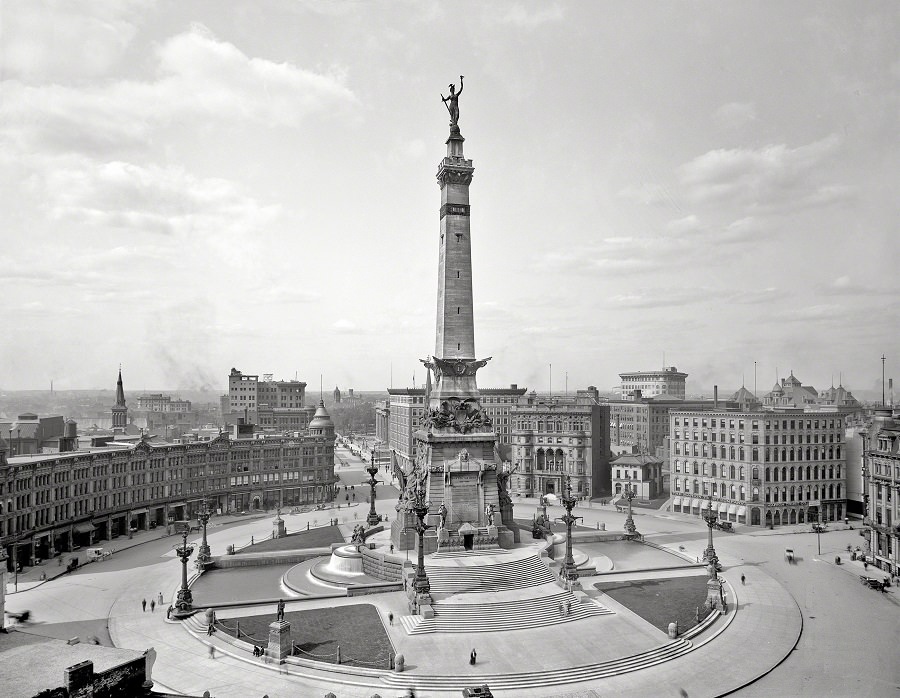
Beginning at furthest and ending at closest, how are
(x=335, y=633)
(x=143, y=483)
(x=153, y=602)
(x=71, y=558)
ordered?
1. (x=143, y=483)
2. (x=71, y=558)
3. (x=153, y=602)
4. (x=335, y=633)

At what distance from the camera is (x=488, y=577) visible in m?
49.8

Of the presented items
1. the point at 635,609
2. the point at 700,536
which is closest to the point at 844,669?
the point at 635,609

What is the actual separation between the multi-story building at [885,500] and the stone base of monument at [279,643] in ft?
158

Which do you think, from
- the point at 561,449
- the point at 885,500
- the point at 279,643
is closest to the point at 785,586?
the point at 885,500

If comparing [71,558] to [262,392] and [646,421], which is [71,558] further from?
[262,392]

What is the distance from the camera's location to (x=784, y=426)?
79500 millimetres

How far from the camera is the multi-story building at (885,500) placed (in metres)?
57.5

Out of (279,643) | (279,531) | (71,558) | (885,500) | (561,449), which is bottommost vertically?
(71,558)

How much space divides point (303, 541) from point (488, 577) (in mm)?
26540

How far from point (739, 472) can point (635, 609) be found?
40.8m

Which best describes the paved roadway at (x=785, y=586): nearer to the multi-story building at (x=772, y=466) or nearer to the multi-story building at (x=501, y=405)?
the multi-story building at (x=772, y=466)

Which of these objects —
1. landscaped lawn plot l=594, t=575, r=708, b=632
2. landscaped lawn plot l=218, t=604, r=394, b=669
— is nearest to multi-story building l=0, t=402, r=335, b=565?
landscaped lawn plot l=218, t=604, r=394, b=669

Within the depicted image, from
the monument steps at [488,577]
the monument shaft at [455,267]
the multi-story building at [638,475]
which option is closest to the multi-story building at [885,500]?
the monument steps at [488,577]

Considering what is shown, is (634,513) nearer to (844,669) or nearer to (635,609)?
(635,609)
